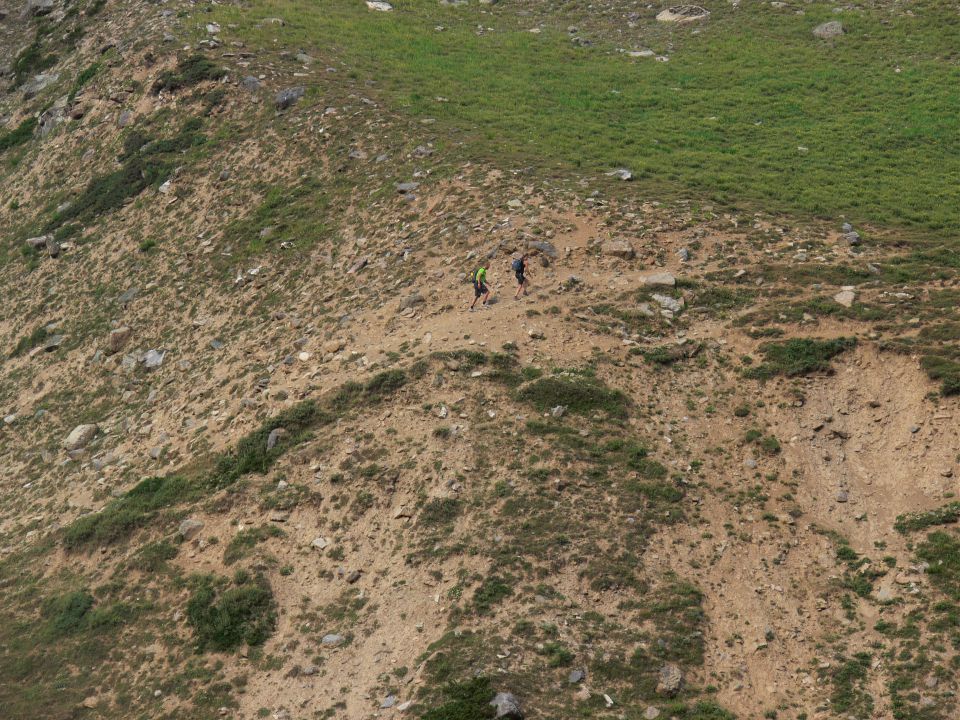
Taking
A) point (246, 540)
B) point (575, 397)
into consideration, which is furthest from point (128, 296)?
point (575, 397)

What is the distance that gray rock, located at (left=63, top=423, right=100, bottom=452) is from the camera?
3362 cm

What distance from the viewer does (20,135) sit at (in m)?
54.9

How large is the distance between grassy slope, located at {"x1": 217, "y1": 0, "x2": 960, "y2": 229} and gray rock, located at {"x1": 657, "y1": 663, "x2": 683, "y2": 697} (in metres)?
20.6

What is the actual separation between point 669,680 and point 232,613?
11.0 m

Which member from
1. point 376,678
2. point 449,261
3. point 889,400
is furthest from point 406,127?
point 376,678

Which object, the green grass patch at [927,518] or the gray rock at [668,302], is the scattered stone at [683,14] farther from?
the green grass patch at [927,518]

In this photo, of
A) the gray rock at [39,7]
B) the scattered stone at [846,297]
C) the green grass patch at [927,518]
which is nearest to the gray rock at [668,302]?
the scattered stone at [846,297]

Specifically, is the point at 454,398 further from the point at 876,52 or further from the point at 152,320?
the point at 876,52

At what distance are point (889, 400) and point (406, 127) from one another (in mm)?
25077

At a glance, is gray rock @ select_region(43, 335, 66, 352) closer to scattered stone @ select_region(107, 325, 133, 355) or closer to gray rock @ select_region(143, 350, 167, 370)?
scattered stone @ select_region(107, 325, 133, 355)

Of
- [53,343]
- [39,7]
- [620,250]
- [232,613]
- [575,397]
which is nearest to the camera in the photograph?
[232,613]

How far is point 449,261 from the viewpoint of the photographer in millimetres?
33562

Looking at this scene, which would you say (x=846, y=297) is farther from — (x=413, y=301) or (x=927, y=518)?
(x=413, y=301)

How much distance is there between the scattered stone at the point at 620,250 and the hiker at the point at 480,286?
4574 mm
